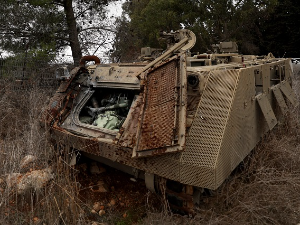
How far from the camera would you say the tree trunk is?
29.4 ft

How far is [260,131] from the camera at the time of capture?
3693mm

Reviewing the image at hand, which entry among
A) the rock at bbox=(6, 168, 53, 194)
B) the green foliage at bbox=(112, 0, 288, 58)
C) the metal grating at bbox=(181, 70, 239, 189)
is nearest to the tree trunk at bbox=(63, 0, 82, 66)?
the green foliage at bbox=(112, 0, 288, 58)

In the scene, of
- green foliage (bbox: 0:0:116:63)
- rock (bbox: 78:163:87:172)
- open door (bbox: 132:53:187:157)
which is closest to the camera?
open door (bbox: 132:53:187:157)

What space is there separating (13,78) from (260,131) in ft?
20.3

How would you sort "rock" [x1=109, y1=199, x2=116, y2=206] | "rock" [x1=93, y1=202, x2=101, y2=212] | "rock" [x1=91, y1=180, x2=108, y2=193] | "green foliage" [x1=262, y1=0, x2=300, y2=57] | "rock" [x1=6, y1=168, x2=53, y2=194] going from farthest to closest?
"green foliage" [x1=262, y1=0, x2=300, y2=57], "rock" [x1=91, y1=180, x2=108, y2=193], "rock" [x1=109, y1=199, x2=116, y2=206], "rock" [x1=93, y1=202, x2=101, y2=212], "rock" [x1=6, y1=168, x2=53, y2=194]

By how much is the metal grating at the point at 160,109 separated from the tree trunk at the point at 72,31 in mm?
6606

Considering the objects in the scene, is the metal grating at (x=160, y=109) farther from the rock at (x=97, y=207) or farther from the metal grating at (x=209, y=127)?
the rock at (x=97, y=207)

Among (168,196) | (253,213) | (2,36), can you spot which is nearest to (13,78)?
(2,36)

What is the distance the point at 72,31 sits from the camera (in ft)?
29.8

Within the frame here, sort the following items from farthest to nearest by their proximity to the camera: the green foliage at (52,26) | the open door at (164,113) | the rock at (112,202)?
the green foliage at (52,26) < the rock at (112,202) < the open door at (164,113)

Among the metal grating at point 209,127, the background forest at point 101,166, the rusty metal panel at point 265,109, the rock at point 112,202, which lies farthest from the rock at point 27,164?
the rusty metal panel at point 265,109

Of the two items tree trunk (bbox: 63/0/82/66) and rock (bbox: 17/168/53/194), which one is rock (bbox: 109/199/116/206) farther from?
tree trunk (bbox: 63/0/82/66)

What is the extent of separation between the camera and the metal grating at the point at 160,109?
2486 mm

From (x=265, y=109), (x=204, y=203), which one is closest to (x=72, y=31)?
(x=265, y=109)
